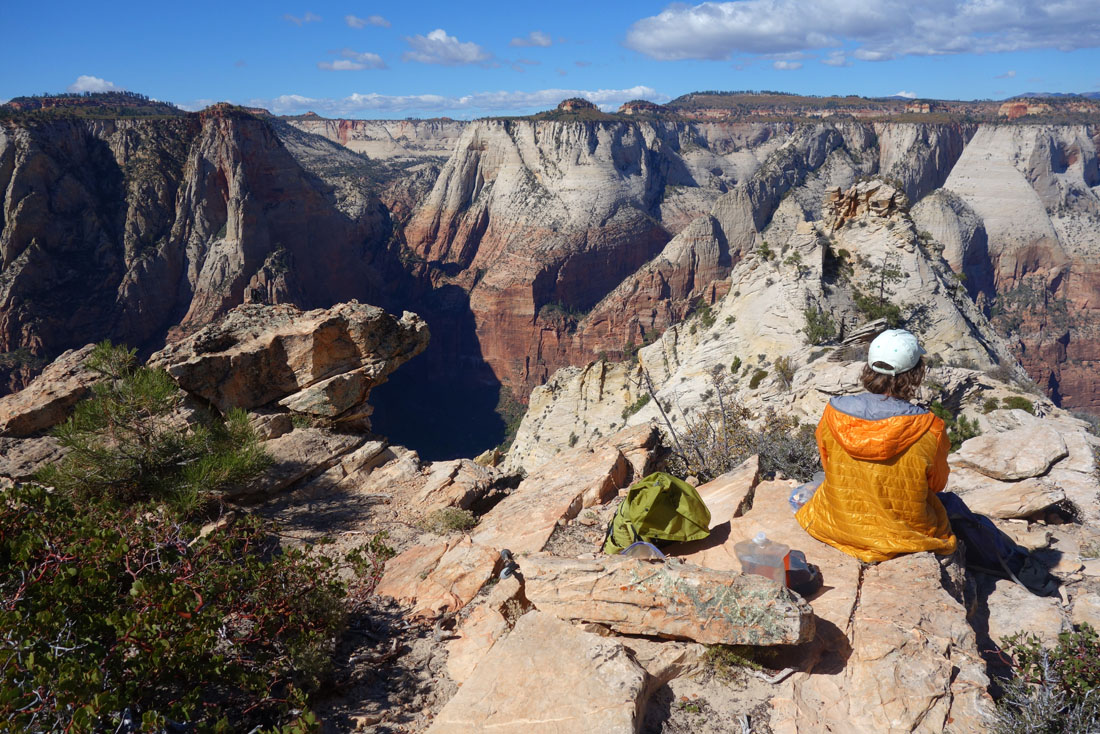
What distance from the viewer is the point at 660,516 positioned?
211 inches

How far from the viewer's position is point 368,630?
16.3 feet

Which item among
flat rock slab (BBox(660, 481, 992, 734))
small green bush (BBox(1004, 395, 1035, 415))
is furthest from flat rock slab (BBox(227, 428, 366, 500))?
small green bush (BBox(1004, 395, 1035, 415))

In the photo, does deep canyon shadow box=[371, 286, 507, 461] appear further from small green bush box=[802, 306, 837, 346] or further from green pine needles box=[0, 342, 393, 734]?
green pine needles box=[0, 342, 393, 734]

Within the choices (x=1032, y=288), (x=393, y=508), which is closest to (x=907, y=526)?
(x=393, y=508)

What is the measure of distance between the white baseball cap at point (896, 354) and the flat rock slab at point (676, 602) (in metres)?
1.72

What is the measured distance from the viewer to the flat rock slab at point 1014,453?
25.0 feet

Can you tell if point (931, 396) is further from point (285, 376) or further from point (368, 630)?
point (285, 376)

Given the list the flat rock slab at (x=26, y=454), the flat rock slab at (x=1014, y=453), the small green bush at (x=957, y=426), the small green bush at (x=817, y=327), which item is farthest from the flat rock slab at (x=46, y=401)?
the small green bush at (x=817, y=327)

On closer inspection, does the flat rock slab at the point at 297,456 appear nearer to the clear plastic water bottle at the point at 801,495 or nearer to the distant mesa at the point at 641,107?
the clear plastic water bottle at the point at 801,495

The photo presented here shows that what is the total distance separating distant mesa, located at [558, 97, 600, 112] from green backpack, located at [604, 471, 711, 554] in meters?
87.1

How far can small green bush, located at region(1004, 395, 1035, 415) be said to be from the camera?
11.2 m

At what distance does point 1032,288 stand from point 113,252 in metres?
76.4

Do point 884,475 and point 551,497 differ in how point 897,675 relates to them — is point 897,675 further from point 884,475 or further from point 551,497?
point 551,497

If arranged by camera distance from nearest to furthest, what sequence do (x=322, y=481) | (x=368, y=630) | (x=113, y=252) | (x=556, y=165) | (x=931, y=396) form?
(x=368, y=630) → (x=322, y=481) → (x=931, y=396) → (x=113, y=252) → (x=556, y=165)
